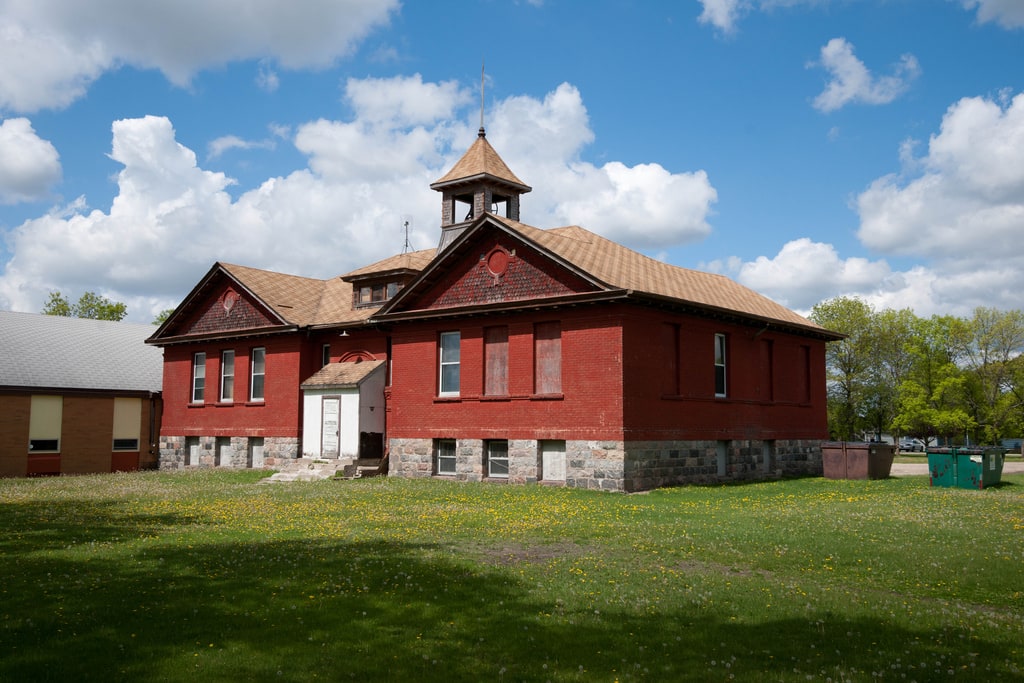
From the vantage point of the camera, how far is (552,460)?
25.7 meters

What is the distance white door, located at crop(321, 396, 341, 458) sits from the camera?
30844mm

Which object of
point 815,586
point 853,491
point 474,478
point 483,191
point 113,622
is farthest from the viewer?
point 483,191

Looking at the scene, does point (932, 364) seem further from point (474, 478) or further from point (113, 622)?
point (113, 622)

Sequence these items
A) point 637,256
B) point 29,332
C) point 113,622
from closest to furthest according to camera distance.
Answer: point 113,622, point 637,256, point 29,332

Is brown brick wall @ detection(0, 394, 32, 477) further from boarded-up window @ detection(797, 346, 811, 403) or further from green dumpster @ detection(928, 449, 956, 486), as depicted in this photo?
green dumpster @ detection(928, 449, 956, 486)

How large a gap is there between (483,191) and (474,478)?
12.3 metres

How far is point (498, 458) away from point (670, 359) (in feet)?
20.4

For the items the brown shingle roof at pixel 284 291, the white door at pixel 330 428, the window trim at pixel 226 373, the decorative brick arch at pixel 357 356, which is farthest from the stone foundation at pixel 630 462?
the window trim at pixel 226 373

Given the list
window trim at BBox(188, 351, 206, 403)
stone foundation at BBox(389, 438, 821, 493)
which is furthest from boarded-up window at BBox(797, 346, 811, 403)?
window trim at BBox(188, 351, 206, 403)

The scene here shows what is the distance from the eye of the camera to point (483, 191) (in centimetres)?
3388

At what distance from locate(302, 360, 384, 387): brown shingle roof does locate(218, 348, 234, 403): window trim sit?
5.98m

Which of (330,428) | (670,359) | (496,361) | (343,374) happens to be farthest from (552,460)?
(343,374)

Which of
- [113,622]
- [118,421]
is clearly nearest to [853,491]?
[113,622]

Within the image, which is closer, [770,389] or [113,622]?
[113,622]
